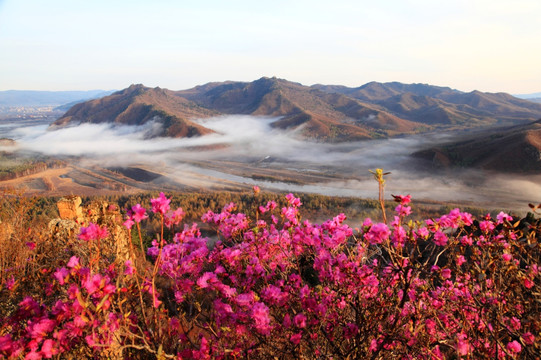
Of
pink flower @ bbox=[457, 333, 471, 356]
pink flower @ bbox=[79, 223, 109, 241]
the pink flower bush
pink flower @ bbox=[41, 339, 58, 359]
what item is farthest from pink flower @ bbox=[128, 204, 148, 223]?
pink flower @ bbox=[457, 333, 471, 356]

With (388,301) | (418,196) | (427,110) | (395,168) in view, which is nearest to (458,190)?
(418,196)

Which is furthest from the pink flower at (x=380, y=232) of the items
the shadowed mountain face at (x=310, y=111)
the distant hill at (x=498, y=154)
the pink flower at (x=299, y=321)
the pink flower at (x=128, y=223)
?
the shadowed mountain face at (x=310, y=111)

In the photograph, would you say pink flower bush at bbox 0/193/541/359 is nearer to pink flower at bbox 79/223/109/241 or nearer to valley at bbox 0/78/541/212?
pink flower at bbox 79/223/109/241

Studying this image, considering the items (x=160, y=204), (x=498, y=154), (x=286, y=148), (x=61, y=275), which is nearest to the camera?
(x=61, y=275)

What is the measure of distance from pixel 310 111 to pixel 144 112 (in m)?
66.1

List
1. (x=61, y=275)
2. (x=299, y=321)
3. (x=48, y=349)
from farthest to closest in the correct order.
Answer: (x=299, y=321)
(x=61, y=275)
(x=48, y=349)

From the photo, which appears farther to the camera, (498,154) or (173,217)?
(498,154)

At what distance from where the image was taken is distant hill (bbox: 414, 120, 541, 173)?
3797 centimetres

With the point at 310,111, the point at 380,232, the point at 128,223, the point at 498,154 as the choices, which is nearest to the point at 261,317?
the point at 380,232

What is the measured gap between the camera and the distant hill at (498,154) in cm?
3797

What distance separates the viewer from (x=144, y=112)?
117 m

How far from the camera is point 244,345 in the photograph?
268 centimetres

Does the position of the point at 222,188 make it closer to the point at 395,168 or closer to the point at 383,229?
the point at 395,168

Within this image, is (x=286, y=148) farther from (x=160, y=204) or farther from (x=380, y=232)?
(x=160, y=204)
